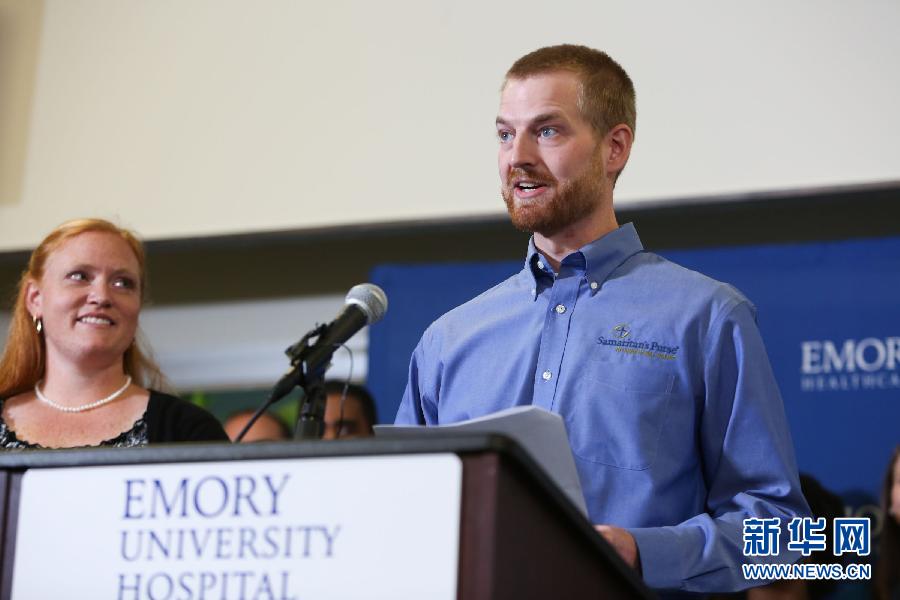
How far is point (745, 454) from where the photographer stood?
76.3 inches

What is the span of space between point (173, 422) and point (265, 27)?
82.4 inches

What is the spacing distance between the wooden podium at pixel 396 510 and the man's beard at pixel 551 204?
2.63ft

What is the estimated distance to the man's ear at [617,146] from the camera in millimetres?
2275

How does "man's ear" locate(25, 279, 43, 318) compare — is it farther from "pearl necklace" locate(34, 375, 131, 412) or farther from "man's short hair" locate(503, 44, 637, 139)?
"man's short hair" locate(503, 44, 637, 139)

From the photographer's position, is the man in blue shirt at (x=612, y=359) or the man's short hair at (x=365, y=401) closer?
the man in blue shirt at (x=612, y=359)

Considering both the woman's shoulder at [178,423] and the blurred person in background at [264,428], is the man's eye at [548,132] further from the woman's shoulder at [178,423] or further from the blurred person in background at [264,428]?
the blurred person in background at [264,428]

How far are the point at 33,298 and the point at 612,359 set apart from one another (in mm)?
1538

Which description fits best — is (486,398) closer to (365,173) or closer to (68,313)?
(68,313)

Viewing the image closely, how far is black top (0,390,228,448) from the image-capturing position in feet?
8.79

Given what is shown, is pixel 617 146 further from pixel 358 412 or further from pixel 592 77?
pixel 358 412

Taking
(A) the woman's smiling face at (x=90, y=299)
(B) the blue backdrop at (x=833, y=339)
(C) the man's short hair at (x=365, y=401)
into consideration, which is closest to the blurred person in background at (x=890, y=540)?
(B) the blue backdrop at (x=833, y=339)

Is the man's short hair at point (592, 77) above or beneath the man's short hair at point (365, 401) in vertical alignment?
above

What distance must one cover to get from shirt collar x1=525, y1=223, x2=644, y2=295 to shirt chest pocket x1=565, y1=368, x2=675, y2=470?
0.67 feet

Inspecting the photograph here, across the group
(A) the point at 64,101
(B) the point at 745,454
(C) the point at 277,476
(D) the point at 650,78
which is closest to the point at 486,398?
(B) the point at 745,454
